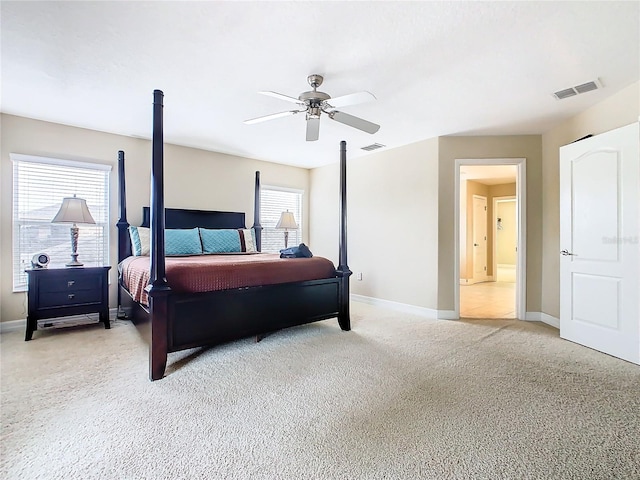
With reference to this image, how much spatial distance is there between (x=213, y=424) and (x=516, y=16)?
300cm

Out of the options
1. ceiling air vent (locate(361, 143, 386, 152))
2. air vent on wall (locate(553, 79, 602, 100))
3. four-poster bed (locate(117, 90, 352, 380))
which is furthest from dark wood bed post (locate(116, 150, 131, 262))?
air vent on wall (locate(553, 79, 602, 100))

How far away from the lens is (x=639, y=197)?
8.95 feet

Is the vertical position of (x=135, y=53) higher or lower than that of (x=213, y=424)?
higher

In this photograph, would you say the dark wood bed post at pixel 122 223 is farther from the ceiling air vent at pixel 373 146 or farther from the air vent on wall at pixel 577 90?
the air vent on wall at pixel 577 90

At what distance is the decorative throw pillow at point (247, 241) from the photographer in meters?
4.84

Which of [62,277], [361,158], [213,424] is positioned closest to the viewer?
[213,424]

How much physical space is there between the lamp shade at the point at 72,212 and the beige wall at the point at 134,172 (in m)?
0.62

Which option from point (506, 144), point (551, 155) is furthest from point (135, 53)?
point (551, 155)

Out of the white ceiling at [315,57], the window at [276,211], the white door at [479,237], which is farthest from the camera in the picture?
the white door at [479,237]

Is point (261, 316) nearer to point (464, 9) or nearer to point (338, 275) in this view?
point (338, 275)

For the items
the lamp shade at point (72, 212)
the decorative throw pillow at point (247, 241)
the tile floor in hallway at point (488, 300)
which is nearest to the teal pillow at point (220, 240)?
the decorative throw pillow at point (247, 241)

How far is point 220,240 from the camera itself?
459 centimetres

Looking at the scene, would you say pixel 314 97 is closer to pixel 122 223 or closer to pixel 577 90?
pixel 577 90

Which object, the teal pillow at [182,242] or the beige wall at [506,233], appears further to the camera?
the beige wall at [506,233]
